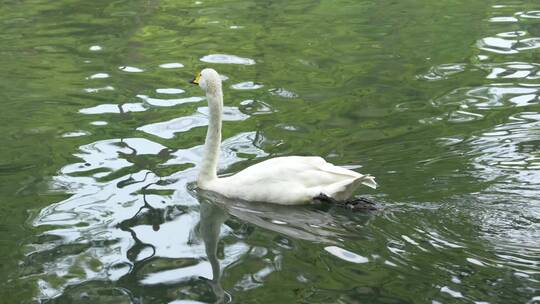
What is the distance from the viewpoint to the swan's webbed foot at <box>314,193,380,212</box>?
7609 mm

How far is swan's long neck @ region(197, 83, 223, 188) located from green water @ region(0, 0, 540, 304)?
200mm

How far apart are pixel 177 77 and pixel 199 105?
150 centimetres

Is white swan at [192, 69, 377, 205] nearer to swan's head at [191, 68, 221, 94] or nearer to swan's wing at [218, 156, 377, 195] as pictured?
swan's wing at [218, 156, 377, 195]

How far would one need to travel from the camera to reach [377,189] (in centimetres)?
815

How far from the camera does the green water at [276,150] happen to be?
663 centimetres

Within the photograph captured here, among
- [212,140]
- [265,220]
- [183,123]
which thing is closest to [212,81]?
[212,140]

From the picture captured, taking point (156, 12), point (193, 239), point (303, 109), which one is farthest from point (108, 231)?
point (156, 12)

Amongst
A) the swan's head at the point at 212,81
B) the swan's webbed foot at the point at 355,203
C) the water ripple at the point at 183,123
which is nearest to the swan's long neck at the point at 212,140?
the swan's head at the point at 212,81

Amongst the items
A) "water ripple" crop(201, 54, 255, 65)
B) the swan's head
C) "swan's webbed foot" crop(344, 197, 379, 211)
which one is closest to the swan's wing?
"swan's webbed foot" crop(344, 197, 379, 211)

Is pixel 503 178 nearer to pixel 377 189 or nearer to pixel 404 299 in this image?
pixel 377 189

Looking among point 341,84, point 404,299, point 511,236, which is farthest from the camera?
point 341,84

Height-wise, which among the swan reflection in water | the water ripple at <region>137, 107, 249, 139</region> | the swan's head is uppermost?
the swan's head

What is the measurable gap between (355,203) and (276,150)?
6.75ft

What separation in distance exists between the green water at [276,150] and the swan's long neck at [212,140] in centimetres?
20
